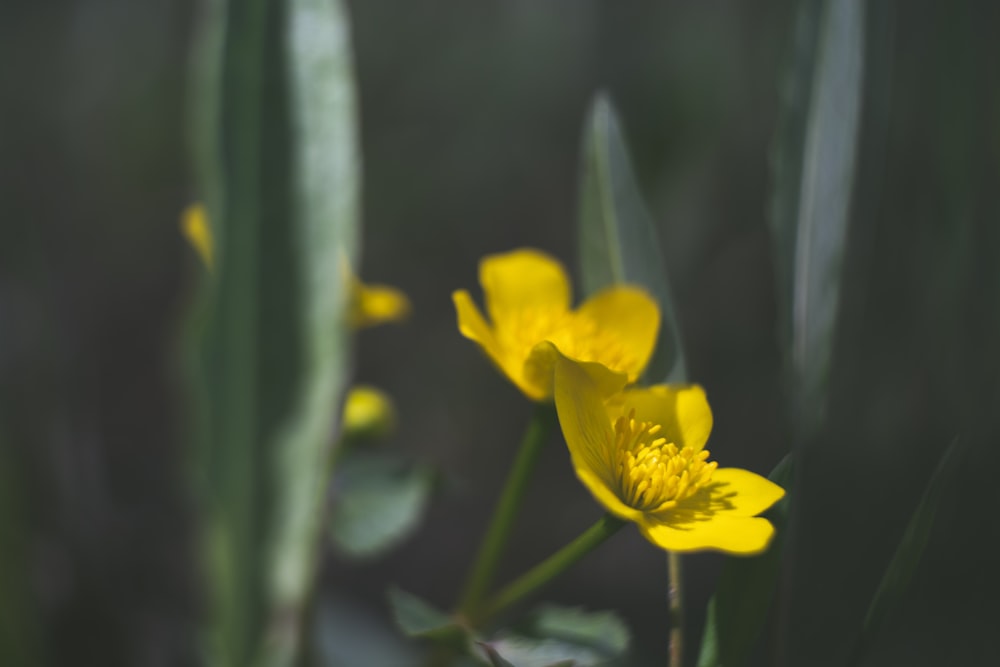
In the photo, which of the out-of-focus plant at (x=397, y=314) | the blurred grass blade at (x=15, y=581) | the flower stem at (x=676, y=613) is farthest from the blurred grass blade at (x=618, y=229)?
the blurred grass blade at (x=15, y=581)

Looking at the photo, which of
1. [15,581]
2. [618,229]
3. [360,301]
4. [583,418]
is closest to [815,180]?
[618,229]

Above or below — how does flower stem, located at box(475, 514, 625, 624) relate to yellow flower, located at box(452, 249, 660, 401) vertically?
below

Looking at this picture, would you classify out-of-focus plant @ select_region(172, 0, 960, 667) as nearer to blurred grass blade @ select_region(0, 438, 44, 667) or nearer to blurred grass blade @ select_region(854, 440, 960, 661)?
blurred grass blade @ select_region(854, 440, 960, 661)

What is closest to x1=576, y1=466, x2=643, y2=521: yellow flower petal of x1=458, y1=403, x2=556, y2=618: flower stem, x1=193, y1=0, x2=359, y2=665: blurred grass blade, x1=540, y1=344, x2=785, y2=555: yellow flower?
x1=540, y1=344, x2=785, y2=555: yellow flower

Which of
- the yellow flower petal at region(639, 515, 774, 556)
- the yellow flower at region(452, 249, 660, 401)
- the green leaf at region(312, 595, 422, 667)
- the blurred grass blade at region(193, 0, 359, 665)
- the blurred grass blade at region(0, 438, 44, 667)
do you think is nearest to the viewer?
the yellow flower petal at region(639, 515, 774, 556)

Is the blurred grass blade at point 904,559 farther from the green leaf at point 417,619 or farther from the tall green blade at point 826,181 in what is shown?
the green leaf at point 417,619

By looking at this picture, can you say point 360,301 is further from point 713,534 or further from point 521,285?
point 713,534
